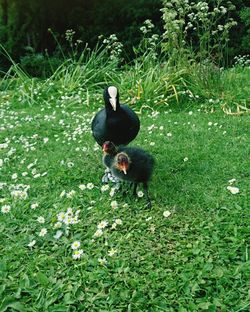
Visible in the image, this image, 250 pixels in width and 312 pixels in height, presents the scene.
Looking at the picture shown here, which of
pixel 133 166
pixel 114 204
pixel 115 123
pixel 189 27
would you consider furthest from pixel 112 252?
pixel 189 27

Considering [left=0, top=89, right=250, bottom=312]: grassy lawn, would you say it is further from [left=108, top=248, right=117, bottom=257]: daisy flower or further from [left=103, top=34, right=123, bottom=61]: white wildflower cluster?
[left=103, top=34, right=123, bottom=61]: white wildflower cluster

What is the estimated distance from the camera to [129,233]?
309 cm

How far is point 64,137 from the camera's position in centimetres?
561

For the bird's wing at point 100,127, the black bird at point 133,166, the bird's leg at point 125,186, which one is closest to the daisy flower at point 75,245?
the black bird at point 133,166

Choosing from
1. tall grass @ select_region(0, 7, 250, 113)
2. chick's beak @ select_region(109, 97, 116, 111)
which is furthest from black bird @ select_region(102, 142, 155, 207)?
tall grass @ select_region(0, 7, 250, 113)

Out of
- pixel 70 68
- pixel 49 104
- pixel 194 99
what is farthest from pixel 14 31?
pixel 194 99

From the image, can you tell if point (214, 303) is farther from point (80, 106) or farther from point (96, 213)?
point (80, 106)

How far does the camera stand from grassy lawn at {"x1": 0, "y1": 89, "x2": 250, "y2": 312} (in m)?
2.59

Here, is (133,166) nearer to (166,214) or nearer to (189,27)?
(166,214)

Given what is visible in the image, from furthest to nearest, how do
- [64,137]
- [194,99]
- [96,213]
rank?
1. [194,99]
2. [64,137]
3. [96,213]

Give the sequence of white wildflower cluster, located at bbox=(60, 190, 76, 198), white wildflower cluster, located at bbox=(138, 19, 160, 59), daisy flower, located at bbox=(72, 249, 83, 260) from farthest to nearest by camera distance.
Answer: white wildflower cluster, located at bbox=(138, 19, 160, 59)
white wildflower cluster, located at bbox=(60, 190, 76, 198)
daisy flower, located at bbox=(72, 249, 83, 260)

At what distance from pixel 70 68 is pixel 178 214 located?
6.25 metres

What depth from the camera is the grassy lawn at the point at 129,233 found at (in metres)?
2.59

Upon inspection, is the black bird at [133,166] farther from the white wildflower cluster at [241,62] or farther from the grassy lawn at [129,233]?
the white wildflower cluster at [241,62]
